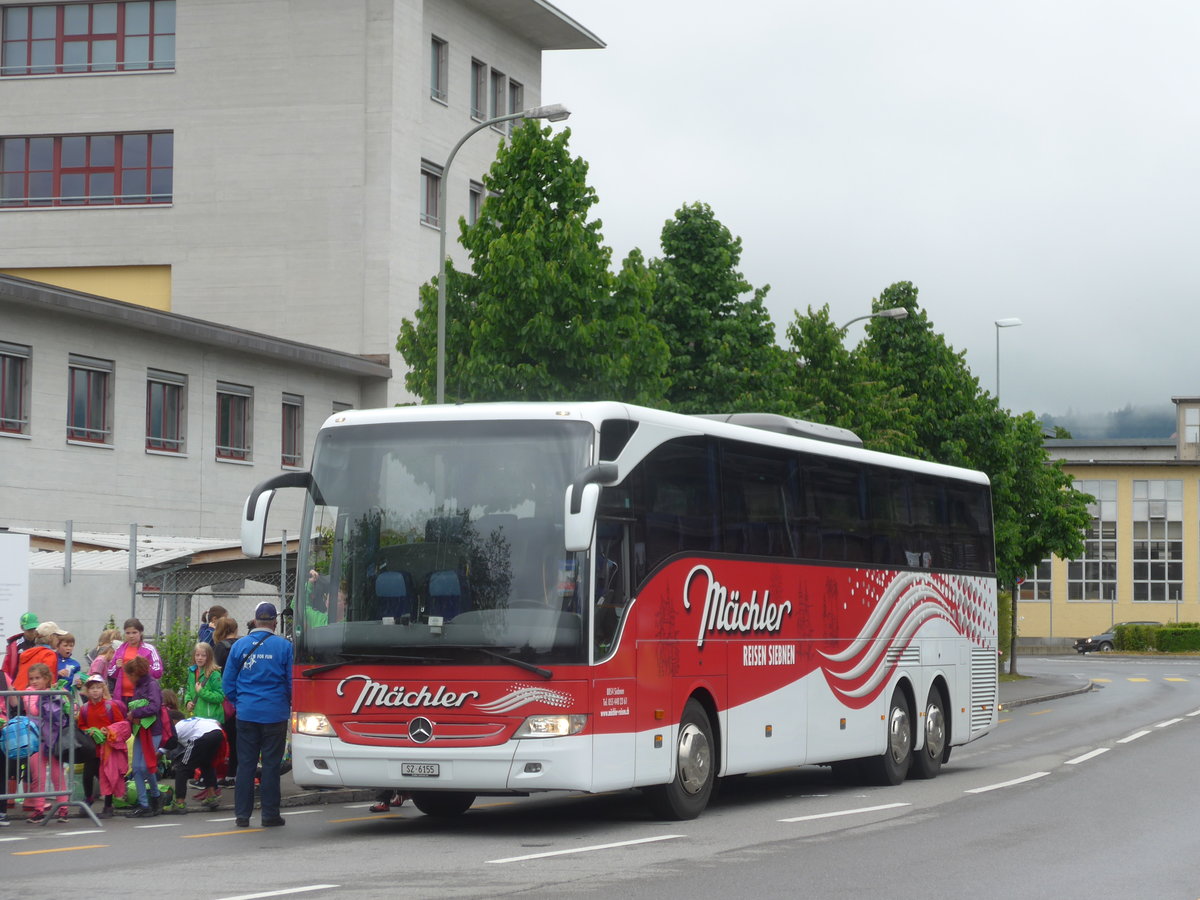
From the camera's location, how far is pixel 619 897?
1052 cm

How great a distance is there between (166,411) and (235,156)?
13155 mm

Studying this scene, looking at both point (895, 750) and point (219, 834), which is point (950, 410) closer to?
point (895, 750)

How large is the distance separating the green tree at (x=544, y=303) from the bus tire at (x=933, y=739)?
7667 mm

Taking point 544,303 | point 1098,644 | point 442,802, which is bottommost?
point 1098,644

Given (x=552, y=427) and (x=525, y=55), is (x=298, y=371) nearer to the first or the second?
(x=525, y=55)

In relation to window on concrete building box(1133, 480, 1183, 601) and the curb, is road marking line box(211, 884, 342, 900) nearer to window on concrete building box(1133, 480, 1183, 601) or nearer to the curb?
the curb

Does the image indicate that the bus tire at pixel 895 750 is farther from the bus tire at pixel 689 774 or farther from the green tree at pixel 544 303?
the green tree at pixel 544 303

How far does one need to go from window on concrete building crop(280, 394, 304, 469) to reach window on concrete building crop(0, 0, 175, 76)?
12368mm

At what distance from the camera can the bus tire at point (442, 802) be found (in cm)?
1569

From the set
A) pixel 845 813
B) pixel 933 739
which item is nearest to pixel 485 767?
pixel 845 813

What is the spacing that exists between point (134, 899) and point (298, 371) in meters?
32.0

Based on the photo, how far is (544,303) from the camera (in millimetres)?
27266

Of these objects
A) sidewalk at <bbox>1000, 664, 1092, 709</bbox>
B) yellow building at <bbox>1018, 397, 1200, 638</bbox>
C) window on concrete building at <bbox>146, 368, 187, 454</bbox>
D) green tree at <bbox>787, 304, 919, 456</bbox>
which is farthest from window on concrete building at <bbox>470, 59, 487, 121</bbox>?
yellow building at <bbox>1018, 397, 1200, 638</bbox>

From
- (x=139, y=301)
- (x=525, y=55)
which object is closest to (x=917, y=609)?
(x=139, y=301)
